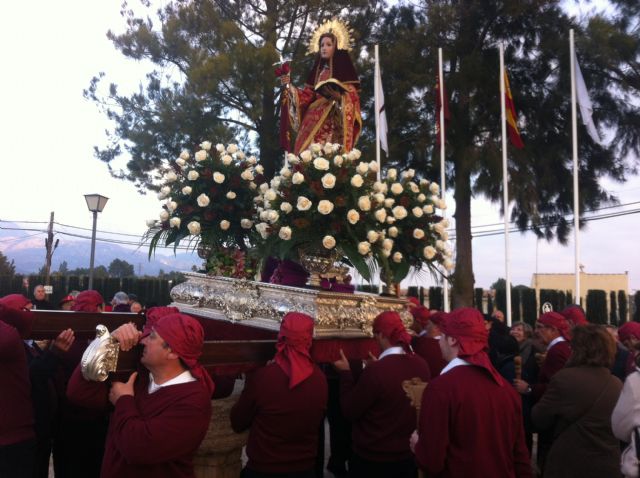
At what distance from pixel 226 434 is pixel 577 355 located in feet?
8.39

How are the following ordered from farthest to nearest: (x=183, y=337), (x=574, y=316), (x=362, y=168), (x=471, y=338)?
(x=574, y=316), (x=362, y=168), (x=471, y=338), (x=183, y=337)

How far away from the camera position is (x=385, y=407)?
424cm

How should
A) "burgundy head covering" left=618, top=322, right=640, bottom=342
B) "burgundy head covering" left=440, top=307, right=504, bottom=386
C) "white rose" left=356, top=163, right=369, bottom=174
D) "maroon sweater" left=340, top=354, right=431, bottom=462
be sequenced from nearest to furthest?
"burgundy head covering" left=440, top=307, right=504, bottom=386 → "maroon sweater" left=340, top=354, right=431, bottom=462 → "white rose" left=356, top=163, right=369, bottom=174 → "burgundy head covering" left=618, top=322, right=640, bottom=342

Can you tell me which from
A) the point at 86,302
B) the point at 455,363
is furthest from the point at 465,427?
the point at 86,302

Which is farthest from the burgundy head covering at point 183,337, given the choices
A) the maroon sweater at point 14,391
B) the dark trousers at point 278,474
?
the maroon sweater at point 14,391

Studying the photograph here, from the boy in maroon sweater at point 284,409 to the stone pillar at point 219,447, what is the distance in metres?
0.70

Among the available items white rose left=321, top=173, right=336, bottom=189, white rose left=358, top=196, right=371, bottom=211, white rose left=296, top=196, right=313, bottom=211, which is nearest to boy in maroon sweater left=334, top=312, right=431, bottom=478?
white rose left=358, top=196, right=371, bottom=211

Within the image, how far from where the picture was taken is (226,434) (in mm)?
4340

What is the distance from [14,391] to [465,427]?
2808 millimetres

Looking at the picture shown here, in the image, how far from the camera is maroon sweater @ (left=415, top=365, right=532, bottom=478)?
305 centimetres

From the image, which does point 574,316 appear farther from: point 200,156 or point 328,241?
point 200,156

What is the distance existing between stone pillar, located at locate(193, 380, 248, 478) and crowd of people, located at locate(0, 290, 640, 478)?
0.70 m

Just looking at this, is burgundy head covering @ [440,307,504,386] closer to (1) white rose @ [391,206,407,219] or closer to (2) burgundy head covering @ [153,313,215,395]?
(2) burgundy head covering @ [153,313,215,395]

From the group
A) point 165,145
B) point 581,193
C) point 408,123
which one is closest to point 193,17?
point 165,145
